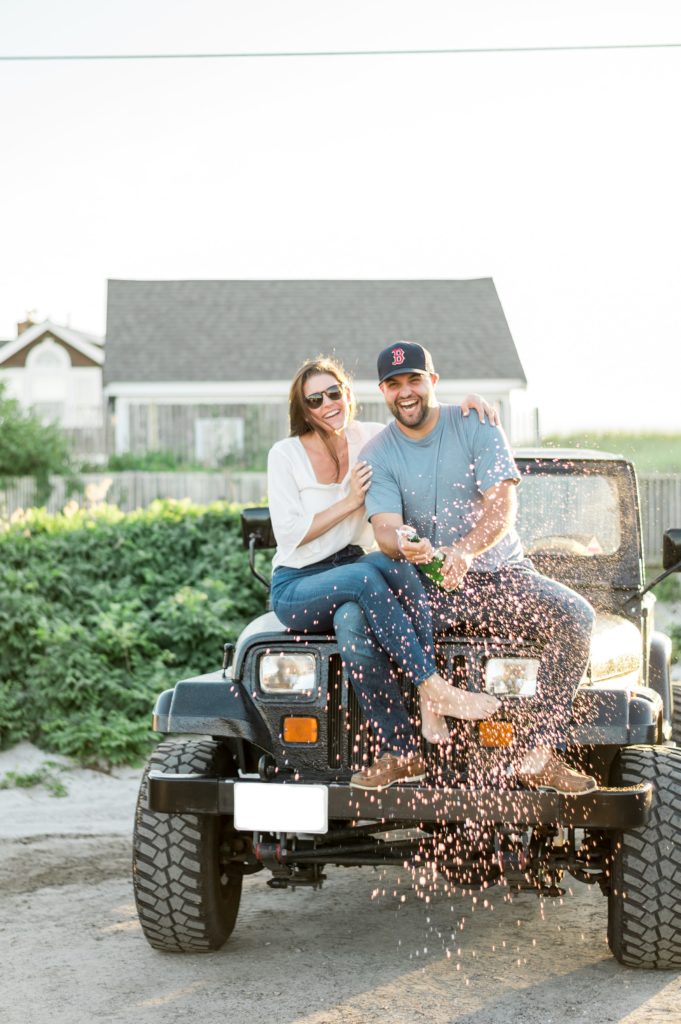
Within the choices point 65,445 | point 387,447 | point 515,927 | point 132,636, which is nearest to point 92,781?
point 132,636

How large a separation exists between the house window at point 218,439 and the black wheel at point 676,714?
22.0 metres

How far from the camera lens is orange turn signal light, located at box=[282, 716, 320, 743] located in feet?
16.0

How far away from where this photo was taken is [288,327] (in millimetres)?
33656

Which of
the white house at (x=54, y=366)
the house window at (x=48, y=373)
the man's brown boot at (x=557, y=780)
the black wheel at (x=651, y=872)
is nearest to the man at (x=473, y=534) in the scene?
the man's brown boot at (x=557, y=780)

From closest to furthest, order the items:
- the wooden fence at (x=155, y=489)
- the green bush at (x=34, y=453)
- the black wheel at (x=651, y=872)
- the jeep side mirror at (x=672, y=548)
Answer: the black wheel at (x=651, y=872) < the jeep side mirror at (x=672, y=548) < the wooden fence at (x=155, y=489) < the green bush at (x=34, y=453)

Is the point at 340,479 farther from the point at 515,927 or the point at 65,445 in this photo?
the point at 65,445

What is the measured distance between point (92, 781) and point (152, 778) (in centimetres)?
487

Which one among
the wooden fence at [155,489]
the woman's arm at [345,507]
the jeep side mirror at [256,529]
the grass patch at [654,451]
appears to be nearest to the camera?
the woman's arm at [345,507]

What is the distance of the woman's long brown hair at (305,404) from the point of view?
215 inches

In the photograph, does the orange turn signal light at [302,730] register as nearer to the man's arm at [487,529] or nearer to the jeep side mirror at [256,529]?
the man's arm at [487,529]

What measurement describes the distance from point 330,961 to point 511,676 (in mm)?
1396

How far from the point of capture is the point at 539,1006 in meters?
4.62

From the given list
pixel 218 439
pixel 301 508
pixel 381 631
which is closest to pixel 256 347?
pixel 218 439

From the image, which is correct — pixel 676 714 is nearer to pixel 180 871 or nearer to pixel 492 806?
pixel 492 806
